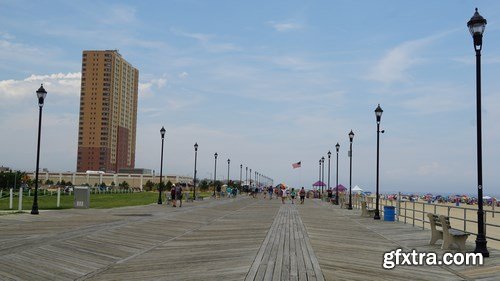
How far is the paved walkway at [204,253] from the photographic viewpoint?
9.72 meters

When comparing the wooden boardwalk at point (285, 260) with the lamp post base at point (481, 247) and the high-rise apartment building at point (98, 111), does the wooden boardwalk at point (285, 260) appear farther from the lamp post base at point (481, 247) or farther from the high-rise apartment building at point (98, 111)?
the high-rise apartment building at point (98, 111)

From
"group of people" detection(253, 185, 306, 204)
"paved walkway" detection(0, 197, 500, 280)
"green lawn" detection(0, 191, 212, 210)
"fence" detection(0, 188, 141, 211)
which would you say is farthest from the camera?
"group of people" detection(253, 185, 306, 204)

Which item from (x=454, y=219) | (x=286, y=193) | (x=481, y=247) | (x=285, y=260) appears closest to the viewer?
(x=285, y=260)

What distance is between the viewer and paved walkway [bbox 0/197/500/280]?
31.9ft

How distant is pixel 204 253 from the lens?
12.4 m

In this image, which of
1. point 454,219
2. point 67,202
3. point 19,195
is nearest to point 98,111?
point 67,202

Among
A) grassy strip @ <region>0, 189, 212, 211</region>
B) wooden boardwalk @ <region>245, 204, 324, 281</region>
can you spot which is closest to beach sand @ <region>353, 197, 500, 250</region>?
wooden boardwalk @ <region>245, 204, 324, 281</region>

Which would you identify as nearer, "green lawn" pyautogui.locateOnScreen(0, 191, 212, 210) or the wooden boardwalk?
the wooden boardwalk

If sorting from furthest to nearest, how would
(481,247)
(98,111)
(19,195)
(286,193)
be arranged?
(98,111), (286,193), (19,195), (481,247)

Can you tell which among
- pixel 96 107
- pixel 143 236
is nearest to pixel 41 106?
pixel 143 236

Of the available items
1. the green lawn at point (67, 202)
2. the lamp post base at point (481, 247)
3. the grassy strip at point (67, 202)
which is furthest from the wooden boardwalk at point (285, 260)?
the green lawn at point (67, 202)

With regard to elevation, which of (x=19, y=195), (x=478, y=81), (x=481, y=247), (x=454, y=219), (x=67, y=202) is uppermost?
(x=478, y=81)

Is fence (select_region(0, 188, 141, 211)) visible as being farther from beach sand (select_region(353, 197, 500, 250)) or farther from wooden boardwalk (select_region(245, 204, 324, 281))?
beach sand (select_region(353, 197, 500, 250))

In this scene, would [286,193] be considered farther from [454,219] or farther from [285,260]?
[285,260]
